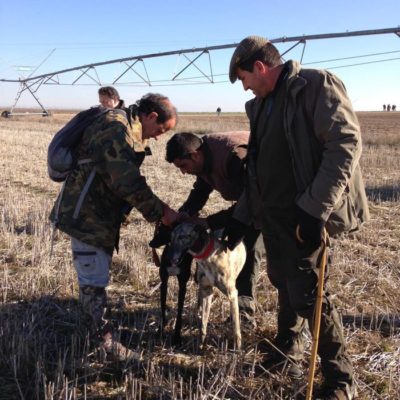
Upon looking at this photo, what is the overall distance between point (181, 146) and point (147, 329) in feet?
5.71

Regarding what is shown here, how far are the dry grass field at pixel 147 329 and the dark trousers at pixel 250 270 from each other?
214mm

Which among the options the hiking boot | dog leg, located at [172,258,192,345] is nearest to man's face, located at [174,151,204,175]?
dog leg, located at [172,258,192,345]

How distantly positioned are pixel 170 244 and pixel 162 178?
8061mm

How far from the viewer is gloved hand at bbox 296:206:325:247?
9.36ft

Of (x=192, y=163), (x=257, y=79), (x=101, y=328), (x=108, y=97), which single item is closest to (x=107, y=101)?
(x=108, y=97)

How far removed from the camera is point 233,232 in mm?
3867

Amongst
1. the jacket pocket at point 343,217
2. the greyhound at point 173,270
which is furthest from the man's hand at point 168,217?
the jacket pocket at point 343,217

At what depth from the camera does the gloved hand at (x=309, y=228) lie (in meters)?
2.85

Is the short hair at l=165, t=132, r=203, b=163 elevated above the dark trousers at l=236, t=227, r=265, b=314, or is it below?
above

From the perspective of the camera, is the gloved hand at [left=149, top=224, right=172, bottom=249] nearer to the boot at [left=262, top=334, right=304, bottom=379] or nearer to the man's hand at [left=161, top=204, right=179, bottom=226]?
the man's hand at [left=161, top=204, right=179, bottom=226]

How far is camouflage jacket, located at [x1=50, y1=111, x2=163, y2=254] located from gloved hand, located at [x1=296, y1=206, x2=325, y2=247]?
1.23m

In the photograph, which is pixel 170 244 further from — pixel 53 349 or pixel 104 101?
pixel 104 101

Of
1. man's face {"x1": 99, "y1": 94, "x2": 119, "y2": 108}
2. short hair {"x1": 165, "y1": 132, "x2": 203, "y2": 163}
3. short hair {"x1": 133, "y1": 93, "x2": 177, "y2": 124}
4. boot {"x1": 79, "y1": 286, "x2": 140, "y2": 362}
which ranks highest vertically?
man's face {"x1": 99, "y1": 94, "x2": 119, "y2": 108}

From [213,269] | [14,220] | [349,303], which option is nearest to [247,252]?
[213,269]
